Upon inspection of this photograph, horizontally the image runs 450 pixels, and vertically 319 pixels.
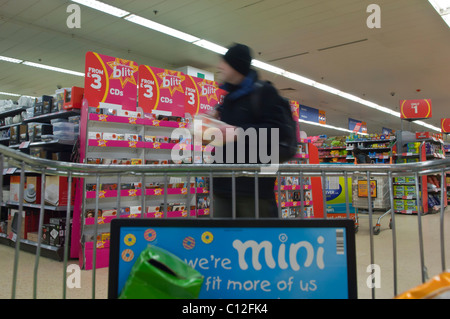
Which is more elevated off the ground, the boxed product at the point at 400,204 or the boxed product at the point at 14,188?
the boxed product at the point at 14,188

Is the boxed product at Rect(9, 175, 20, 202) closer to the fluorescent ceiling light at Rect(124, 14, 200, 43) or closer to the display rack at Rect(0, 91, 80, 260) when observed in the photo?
the display rack at Rect(0, 91, 80, 260)

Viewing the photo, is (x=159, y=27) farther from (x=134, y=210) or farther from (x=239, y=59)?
(x=239, y=59)

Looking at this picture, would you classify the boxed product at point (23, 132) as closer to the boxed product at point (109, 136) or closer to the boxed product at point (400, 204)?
the boxed product at point (109, 136)

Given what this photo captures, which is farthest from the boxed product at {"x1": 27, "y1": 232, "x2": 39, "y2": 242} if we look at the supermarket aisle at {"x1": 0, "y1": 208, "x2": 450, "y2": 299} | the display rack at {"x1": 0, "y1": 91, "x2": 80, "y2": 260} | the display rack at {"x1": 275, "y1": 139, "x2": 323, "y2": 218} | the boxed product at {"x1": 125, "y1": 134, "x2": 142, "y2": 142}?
the display rack at {"x1": 275, "y1": 139, "x2": 323, "y2": 218}

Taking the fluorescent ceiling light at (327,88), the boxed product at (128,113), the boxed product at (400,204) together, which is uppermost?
the fluorescent ceiling light at (327,88)

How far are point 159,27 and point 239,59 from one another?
6910 mm

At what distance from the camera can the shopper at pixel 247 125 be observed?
5.57ft

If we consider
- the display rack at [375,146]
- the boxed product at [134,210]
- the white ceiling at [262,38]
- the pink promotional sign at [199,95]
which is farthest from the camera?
the display rack at [375,146]

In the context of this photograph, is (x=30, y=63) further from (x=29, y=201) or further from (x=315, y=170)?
(x=315, y=170)

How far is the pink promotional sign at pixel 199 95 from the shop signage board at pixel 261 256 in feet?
14.0

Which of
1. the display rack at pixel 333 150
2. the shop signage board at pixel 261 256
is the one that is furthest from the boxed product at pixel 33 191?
the display rack at pixel 333 150

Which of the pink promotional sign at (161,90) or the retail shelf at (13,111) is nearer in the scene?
the pink promotional sign at (161,90)

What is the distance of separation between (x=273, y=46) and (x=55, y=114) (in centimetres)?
607

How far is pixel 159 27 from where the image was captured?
8.05 metres
